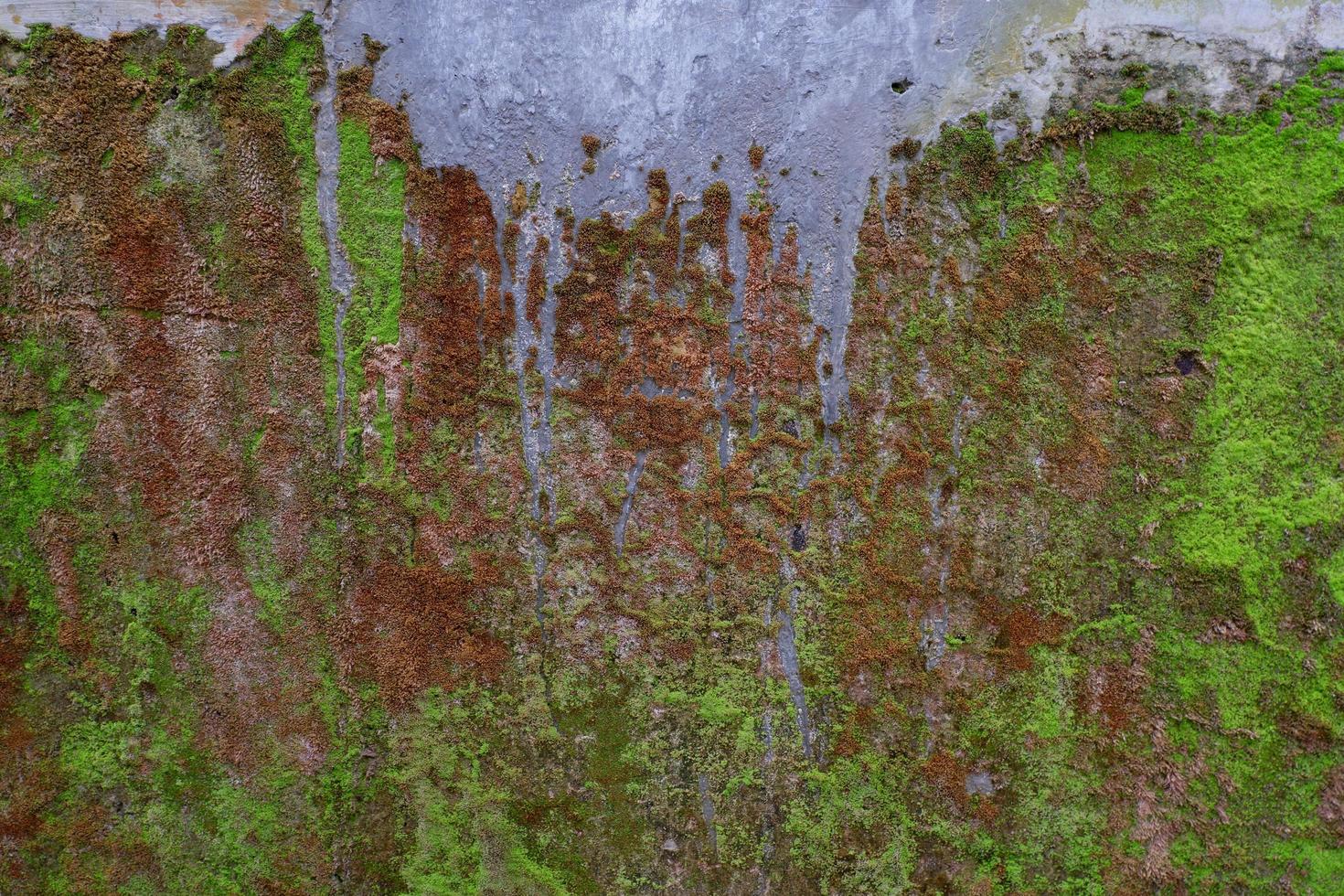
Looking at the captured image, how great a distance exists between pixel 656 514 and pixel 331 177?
4311 millimetres

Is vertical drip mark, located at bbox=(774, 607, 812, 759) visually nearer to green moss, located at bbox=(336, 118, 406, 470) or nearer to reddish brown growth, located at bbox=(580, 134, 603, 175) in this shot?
green moss, located at bbox=(336, 118, 406, 470)

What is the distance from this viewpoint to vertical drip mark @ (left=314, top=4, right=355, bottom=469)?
636 cm

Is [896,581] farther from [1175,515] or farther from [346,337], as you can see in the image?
[346,337]

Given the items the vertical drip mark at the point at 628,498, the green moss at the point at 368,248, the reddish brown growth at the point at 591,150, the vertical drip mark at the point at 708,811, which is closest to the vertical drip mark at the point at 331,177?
the green moss at the point at 368,248

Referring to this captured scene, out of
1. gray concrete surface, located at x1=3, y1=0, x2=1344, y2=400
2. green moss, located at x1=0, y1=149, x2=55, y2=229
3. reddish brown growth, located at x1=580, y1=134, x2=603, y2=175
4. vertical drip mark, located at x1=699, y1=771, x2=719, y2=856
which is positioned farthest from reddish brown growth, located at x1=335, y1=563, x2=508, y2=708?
green moss, located at x1=0, y1=149, x2=55, y2=229

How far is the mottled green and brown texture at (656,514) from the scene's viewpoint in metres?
6.12

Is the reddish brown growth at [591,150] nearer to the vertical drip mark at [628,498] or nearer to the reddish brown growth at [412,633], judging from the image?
the vertical drip mark at [628,498]

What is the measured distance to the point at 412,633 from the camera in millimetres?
6367

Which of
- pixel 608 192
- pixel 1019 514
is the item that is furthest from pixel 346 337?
pixel 1019 514

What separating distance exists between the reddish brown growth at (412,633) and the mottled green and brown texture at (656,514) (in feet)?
0.13

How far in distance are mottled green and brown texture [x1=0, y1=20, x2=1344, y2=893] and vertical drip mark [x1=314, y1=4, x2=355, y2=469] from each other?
0.35 feet

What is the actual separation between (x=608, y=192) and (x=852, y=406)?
3022 mm

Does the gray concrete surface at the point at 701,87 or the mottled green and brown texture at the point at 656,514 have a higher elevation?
the gray concrete surface at the point at 701,87

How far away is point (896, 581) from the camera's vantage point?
6344mm
